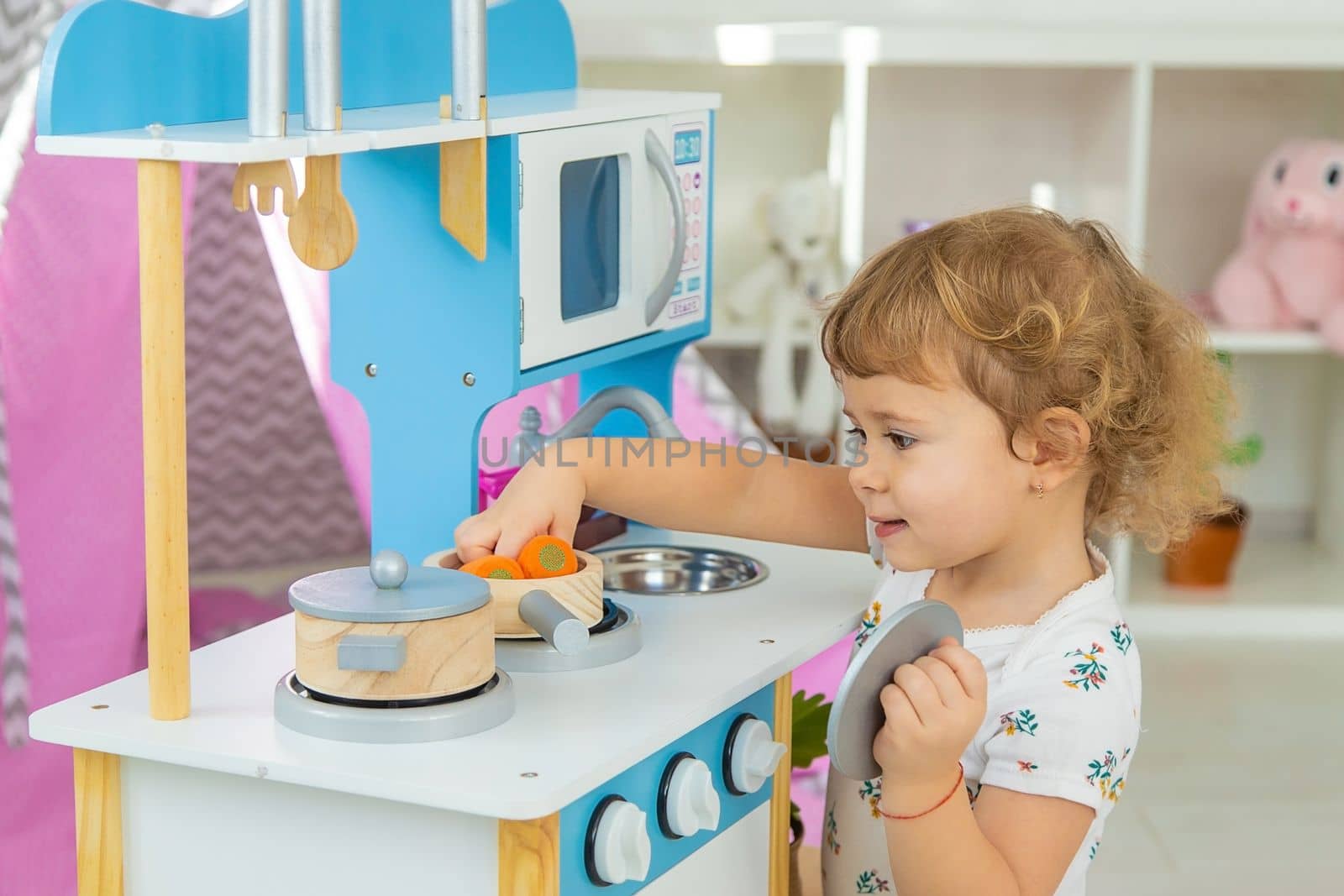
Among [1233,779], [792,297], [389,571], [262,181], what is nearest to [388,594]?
[389,571]

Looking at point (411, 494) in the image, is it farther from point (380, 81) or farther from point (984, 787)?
point (984, 787)

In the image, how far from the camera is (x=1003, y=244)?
115 centimetres

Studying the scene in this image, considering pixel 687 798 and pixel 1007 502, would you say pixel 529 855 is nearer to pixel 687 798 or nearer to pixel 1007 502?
pixel 687 798

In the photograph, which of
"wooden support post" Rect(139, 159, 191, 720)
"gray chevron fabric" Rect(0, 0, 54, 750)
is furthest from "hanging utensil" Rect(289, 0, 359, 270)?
"gray chevron fabric" Rect(0, 0, 54, 750)

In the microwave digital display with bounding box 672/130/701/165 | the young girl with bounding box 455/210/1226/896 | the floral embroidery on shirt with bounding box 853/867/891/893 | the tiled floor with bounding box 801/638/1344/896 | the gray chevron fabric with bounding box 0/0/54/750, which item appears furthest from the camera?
Result: the tiled floor with bounding box 801/638/1344/896

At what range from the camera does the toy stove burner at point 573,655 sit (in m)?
1.10

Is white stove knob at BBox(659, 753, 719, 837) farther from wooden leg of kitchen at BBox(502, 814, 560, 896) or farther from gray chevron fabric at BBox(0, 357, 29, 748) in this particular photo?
gray chevron fabric at BBox(0, 357, 29, 748)

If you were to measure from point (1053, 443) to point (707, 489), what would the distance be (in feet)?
1.09

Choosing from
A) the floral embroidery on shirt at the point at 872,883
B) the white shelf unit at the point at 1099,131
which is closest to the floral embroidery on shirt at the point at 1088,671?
the floral embroidery on shirt at the point at 872,883

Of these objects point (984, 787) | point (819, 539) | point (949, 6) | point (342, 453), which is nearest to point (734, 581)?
point (819, 539)

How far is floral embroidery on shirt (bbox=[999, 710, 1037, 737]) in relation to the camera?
42.5 inches

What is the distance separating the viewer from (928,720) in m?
0.97

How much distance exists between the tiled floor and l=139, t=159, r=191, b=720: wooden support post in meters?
1.22

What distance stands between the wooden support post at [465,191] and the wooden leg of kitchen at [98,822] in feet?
1.45
